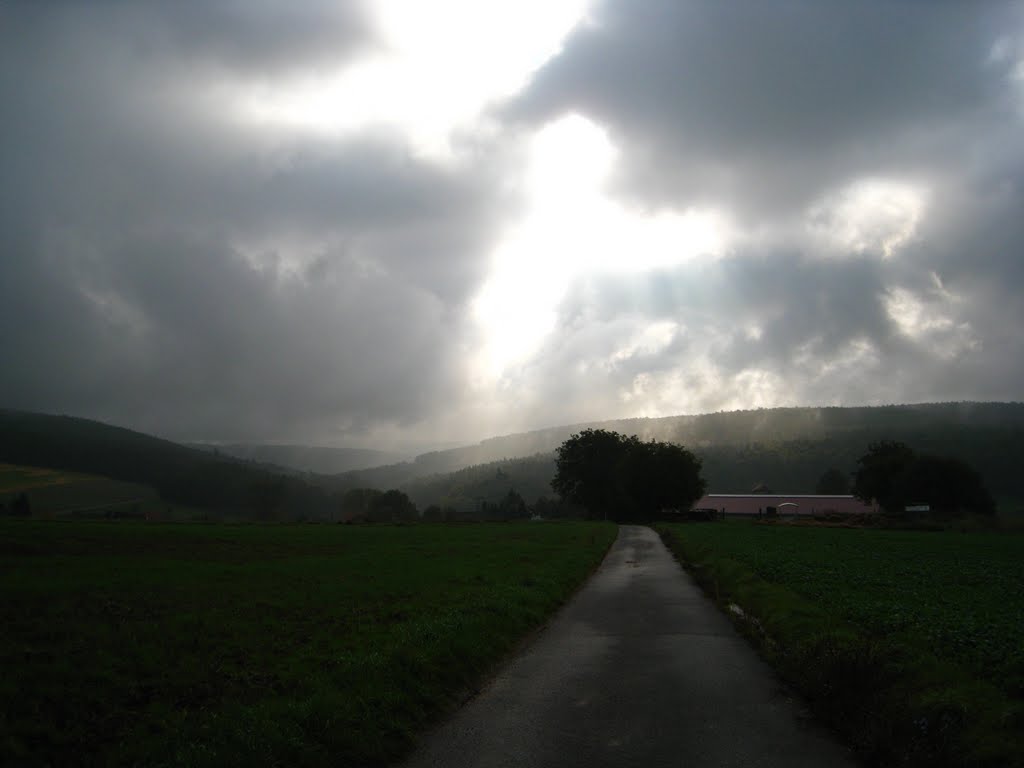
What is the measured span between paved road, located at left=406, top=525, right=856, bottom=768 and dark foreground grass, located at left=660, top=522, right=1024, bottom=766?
0.71 metres

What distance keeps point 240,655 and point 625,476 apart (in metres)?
112

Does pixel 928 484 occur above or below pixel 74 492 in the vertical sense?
above

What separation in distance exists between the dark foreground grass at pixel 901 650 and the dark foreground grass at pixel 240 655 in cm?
627

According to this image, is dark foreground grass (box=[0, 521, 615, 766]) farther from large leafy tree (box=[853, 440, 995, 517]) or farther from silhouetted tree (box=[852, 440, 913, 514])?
silhouetted tree (box=[852, 440, 913, 514])

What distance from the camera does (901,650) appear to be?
40.7ft

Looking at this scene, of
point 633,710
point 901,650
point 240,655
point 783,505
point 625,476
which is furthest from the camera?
point 783,505

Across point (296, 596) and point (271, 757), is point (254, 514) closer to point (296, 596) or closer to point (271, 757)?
point (296, 596)

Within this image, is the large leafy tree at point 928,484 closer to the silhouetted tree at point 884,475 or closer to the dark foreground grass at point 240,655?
the silhouetted tree at point 884,475

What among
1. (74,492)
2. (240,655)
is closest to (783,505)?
(240,655)

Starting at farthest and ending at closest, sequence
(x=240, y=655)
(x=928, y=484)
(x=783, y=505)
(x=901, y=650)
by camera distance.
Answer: (x=783, y=505), (x=928, y=484), (x=240, y=655), (x=901, y=650)

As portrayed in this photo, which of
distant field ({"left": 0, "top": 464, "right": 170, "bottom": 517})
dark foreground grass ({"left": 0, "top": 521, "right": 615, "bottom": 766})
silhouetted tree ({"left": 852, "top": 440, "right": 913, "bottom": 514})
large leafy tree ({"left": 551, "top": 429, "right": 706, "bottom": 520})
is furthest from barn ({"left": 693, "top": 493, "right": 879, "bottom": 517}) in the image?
dark foreground grass ({"left": 0, "top": 521, "right": 615, "bottom": 766})

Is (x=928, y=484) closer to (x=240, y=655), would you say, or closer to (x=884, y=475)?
(x=884, y=475)

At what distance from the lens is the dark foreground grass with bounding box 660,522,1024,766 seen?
8508 mm

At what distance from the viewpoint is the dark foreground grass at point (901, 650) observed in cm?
851
